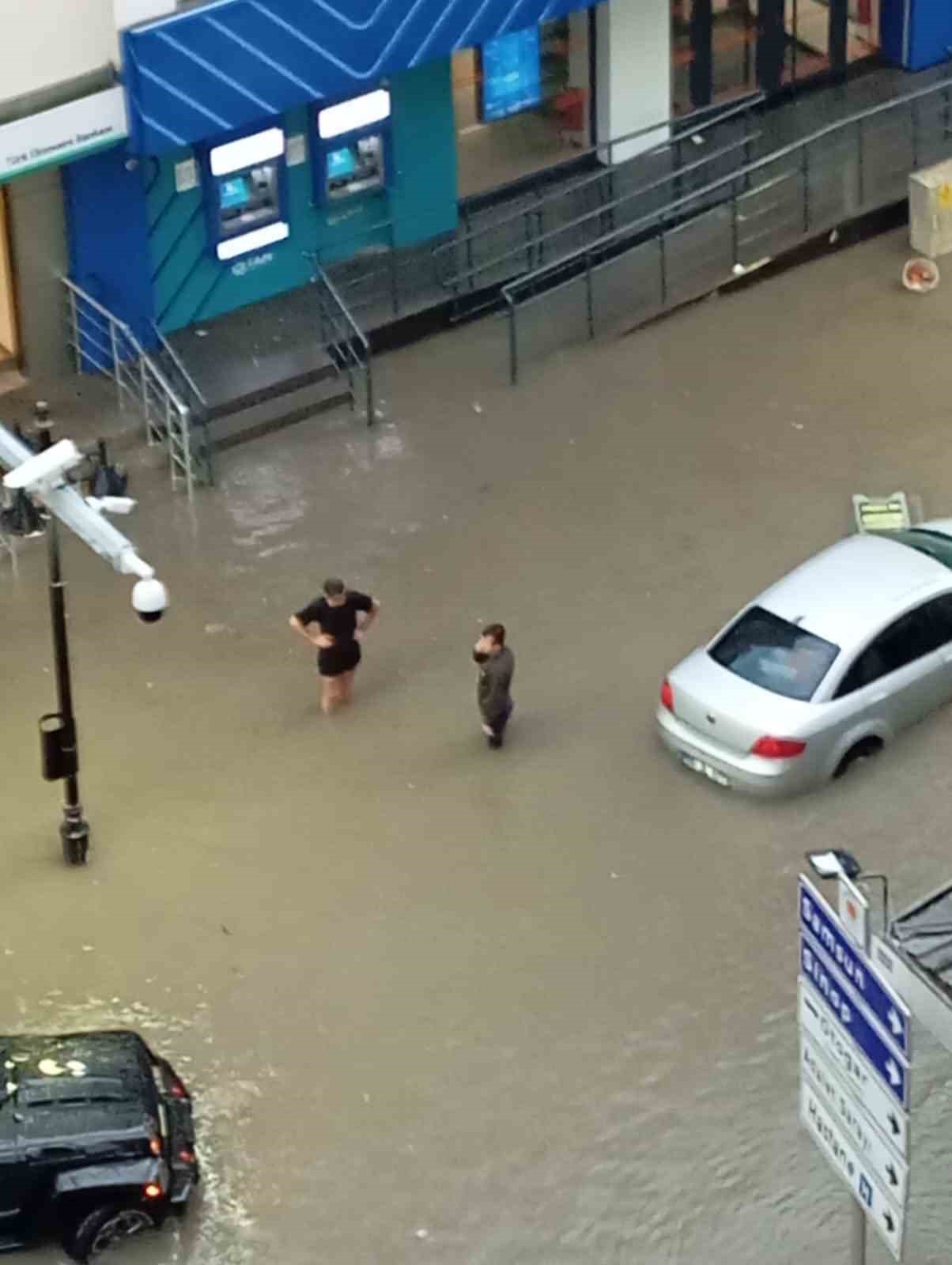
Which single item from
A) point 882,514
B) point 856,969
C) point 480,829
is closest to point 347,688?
point 480,829

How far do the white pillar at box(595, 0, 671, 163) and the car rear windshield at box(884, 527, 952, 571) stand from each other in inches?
355

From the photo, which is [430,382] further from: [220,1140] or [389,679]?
[220,1140]

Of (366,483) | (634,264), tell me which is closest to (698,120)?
(634,264)

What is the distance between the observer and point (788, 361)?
2727cm

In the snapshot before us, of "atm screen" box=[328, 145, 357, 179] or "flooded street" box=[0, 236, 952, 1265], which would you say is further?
"atm screen" box=[328, 145, 357, 179]

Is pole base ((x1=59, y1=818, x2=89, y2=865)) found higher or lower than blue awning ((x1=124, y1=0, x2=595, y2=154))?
lower

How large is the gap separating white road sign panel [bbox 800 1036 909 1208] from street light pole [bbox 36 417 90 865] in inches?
300

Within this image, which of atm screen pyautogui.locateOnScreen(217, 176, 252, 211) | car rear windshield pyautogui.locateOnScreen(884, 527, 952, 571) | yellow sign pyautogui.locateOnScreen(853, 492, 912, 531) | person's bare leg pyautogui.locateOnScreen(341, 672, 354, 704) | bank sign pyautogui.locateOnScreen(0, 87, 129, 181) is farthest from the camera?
atm screen pyautogui.locateOnScreen(217, 176, 252, 211)

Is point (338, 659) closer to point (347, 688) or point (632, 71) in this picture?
point (347, 688)

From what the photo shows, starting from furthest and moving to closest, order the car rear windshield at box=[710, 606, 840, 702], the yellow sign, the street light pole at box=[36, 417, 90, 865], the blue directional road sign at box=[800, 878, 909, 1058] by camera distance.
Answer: the yellow sign
the car rear windshield at box=[710, 606, 840, 702]
the street light pole at box=[36, 417, 90, 865]
the blue directional road sign at box=[800, 878, 909, 1058]

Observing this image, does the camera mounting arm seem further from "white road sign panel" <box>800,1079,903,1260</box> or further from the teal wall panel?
the teal wall panel

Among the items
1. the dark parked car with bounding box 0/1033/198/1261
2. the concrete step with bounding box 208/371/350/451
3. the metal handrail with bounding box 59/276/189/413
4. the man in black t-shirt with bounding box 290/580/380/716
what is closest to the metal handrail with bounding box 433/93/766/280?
the concrete step with bounding box 208/371/350/451

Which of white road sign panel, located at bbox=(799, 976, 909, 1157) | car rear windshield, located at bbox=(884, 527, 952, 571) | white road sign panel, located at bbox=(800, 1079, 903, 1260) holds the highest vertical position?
white road sign panel, located at bbox=(799, 976, 909, 1157)

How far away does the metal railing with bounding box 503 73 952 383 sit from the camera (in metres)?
28.2
